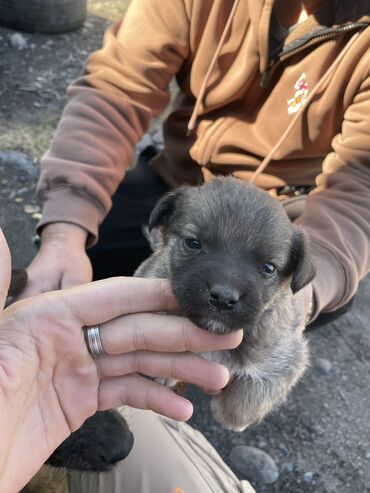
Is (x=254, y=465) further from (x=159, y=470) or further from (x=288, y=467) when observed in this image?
(x=159, y=470)

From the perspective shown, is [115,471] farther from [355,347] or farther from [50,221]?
[355,347]

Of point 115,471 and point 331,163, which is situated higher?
point 331,163

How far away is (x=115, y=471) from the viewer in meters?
2.42

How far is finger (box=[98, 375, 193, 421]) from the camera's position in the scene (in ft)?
7.36

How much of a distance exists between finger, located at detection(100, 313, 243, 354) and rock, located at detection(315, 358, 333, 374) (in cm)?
197

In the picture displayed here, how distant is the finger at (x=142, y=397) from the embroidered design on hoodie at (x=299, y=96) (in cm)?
167

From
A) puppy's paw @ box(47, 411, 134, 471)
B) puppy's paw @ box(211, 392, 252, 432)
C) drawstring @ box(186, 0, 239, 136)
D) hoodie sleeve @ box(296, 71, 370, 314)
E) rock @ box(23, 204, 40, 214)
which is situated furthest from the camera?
rock @ box(23, 204, 40, 214)

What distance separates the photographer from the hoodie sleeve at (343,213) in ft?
9.45

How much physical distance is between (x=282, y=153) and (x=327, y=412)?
168 cm

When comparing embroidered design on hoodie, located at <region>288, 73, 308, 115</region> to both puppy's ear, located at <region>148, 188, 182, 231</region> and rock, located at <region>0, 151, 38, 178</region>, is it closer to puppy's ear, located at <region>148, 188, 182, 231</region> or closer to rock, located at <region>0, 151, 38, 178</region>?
puppy's ear, located at <region>148, 188, 182, 231</region>

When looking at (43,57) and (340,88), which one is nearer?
(340,88)

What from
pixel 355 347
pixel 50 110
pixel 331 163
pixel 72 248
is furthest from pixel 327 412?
pixel 50 110

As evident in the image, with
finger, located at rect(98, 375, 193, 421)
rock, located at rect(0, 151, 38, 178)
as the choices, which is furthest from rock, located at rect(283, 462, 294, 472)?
rock, located at rect(0, 151, 38, 178)

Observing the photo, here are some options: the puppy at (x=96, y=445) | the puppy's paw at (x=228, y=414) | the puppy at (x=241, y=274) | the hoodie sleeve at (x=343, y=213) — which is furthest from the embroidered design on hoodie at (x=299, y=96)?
the puppy at (x=96, y=445)
